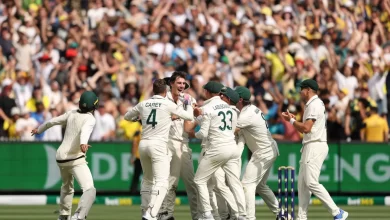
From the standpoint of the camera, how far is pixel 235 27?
30.4 m

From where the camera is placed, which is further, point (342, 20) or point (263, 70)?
point (342, 20)

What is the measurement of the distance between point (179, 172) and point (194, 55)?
33.4ft

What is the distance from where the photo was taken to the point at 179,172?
64.2 feet

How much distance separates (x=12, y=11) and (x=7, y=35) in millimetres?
1215

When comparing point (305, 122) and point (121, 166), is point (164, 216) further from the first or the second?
point (121, 166)

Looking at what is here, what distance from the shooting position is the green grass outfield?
2169cm

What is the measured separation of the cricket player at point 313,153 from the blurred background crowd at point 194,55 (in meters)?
8.01

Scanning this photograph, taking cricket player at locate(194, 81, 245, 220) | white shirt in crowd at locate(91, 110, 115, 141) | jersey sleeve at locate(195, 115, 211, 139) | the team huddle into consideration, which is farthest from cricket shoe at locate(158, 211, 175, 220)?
white shirt in crowd at locate(91, 110, 115, 141)

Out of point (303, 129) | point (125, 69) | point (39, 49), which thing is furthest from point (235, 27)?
point (303, 129)

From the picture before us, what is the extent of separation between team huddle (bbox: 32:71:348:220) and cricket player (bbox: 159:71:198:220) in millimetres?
36

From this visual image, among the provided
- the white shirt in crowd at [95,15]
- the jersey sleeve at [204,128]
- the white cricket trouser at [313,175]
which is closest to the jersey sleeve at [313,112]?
the white cricket trouser at [313,175]

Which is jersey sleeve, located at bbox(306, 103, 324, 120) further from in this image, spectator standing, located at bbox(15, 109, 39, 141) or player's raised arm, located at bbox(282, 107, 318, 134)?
spectator standing, located at bbox(15, 109, 39, 141)

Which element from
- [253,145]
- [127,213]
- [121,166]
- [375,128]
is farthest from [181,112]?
[375,128]

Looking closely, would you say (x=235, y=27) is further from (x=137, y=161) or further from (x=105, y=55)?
(x=137, y=161)
